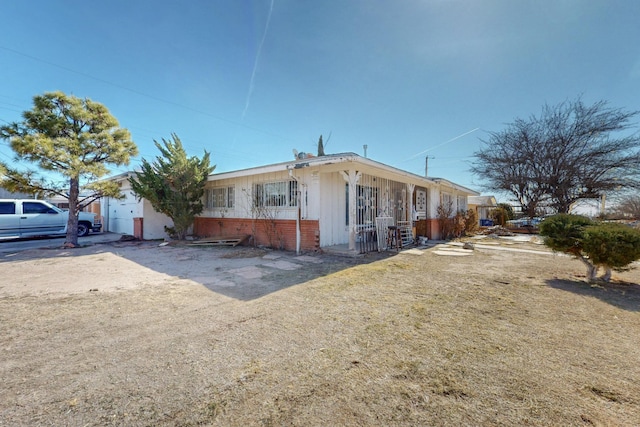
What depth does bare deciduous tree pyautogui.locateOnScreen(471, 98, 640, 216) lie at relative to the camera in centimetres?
1533

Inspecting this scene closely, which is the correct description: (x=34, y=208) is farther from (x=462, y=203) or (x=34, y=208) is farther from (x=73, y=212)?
A: (x=462, y=203)

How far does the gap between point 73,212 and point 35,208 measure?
12.8 feet

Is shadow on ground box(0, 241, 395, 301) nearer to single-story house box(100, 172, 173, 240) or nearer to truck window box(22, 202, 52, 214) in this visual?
single-story house box(100, 172, 173, 240)

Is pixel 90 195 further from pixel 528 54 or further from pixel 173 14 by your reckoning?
pixel 528 54

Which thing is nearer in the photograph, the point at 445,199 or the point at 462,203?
the point at 445,199

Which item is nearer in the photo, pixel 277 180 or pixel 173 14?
pixel 173 14

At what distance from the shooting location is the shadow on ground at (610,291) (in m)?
3.71

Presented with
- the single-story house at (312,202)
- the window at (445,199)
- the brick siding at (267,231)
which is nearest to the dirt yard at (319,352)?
the brick siding at (267,231)

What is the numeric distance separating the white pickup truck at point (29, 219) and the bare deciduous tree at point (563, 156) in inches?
1091

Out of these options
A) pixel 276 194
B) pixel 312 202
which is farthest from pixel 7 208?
pixel 312 202

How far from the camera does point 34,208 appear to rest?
36.3ft

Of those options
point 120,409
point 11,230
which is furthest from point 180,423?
point 11,230

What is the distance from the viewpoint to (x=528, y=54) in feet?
30.2

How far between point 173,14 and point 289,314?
10.3 m
